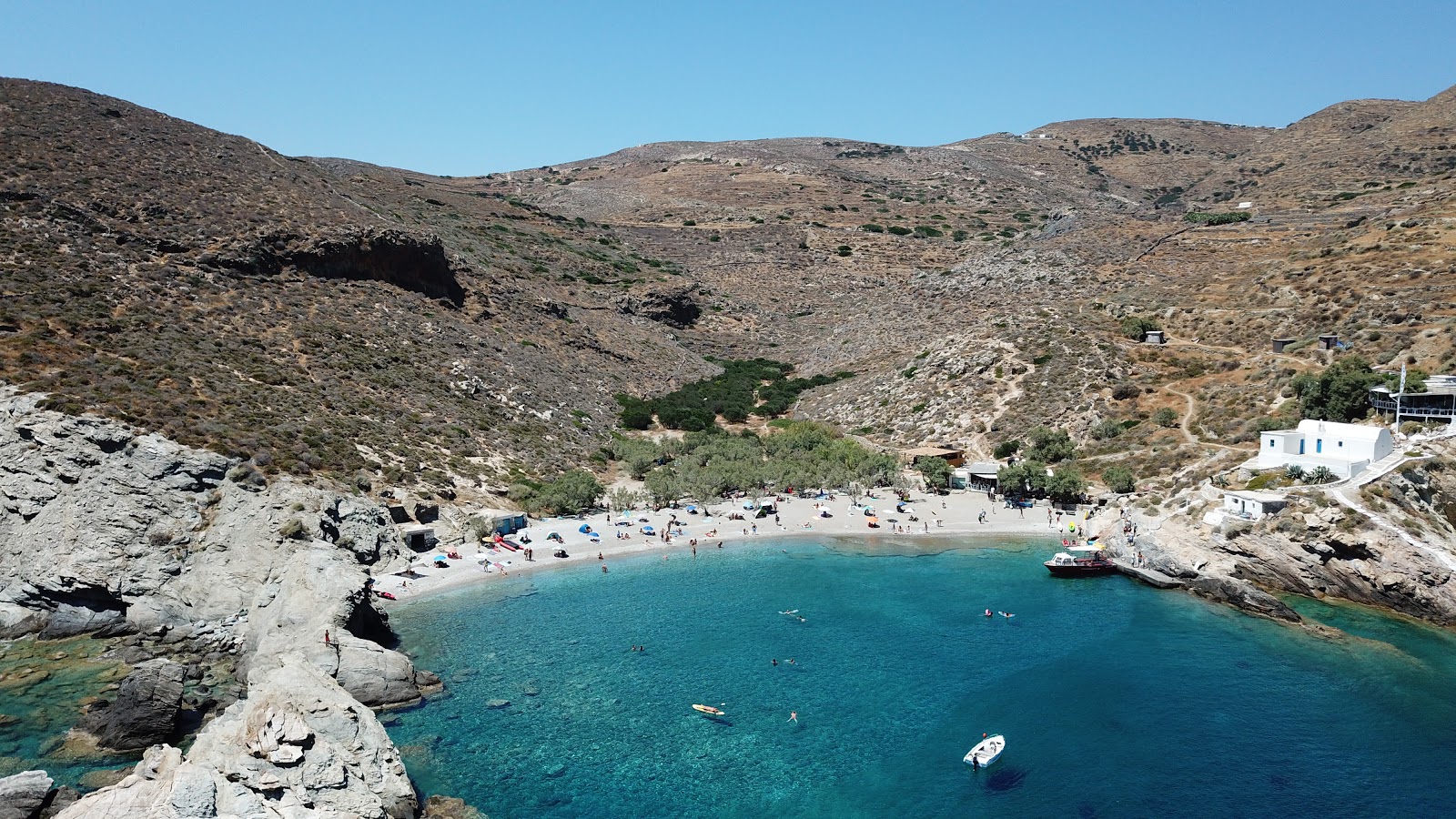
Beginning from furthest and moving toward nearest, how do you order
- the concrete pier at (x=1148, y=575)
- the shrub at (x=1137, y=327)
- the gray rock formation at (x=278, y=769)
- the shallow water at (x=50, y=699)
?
the shrub at (x=1137, y=327), the concrete pier at (x=1148, y=575), the shallow water at (x=50, y=699), the gray rock formation at (x=278, y=769)

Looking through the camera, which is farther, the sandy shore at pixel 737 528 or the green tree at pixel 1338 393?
the green tree at pixel 1338 393

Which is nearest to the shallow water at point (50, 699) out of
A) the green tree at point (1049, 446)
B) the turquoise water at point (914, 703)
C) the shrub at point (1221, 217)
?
the turquoise water at point (914, 703)

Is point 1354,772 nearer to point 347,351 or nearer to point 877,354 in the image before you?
point 347,351

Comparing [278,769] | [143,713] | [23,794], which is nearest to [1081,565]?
[278,769]

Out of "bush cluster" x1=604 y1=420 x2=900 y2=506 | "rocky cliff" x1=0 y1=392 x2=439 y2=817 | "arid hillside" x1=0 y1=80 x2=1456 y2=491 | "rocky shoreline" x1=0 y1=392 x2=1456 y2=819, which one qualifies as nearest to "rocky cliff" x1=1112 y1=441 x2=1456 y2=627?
"rocky shoreline" x1=0 y1=392 x2=1456 y2=819

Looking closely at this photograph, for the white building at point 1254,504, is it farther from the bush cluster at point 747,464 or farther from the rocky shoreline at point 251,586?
the bush cluster at point 747,464

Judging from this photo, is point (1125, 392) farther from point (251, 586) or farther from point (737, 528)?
point (251, 586)

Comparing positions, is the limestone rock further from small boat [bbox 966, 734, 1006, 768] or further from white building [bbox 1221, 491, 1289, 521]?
white building [bbox 1221, 491, 1289, 521]
